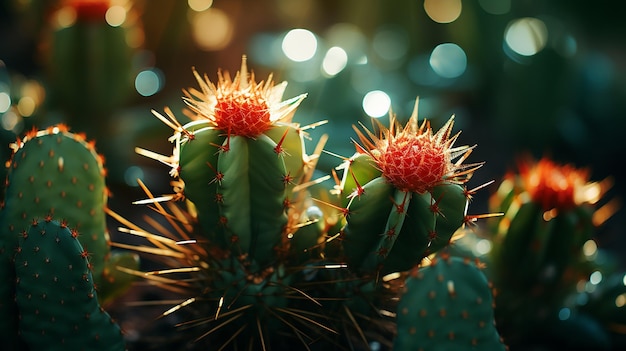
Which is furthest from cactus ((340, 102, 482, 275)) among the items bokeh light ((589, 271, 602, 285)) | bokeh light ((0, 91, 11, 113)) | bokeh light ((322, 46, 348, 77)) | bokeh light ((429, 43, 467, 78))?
bokeh light ((429, 43, 467, 78))

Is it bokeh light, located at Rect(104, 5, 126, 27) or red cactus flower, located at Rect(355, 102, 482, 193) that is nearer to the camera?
red cactus flower, located at Rect(355, 102, 482, 193)

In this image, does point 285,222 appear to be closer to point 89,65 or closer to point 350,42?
point 89,65

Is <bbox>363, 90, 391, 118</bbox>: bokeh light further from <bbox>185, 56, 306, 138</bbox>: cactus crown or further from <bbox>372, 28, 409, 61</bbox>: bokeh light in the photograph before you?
<bbox>185, 56, 306, 138</bbox>: cactus crown

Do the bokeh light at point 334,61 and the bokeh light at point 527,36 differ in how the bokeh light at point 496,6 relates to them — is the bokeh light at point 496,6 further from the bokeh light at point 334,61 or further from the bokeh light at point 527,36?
the bokeh light at point 334,61

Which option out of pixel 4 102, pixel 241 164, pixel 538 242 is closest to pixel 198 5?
pixel 4 102

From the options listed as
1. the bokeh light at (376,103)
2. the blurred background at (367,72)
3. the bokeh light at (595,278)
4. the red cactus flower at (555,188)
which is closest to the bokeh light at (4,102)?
the blurred background at (367,72)

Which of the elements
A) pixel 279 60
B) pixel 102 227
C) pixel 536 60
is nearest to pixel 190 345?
pixel 102 227
